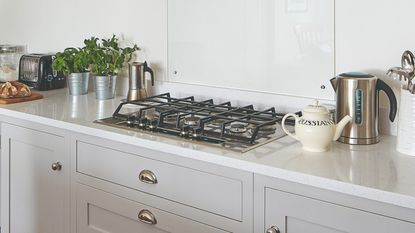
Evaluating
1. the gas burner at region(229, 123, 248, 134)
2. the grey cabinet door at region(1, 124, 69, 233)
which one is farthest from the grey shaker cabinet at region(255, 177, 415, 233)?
Result: the grey cabinet door at region(1, 124, 69, 233)

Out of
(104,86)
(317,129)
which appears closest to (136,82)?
(104,86)

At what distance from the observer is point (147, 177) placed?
5.74 feet

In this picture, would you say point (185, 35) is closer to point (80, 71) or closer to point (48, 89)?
point (80, 71)

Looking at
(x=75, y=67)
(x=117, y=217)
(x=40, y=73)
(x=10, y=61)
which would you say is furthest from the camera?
(x=10, y=61)

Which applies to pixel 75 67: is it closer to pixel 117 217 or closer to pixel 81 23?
pixel 81 23

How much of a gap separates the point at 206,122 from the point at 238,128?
121mm

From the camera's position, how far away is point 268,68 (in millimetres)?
2064

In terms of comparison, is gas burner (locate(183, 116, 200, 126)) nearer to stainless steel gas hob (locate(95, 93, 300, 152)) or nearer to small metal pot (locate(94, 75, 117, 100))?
stainless steel gas hob (locate(95, 93, 300, 152))

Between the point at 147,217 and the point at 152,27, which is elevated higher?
the point at 152,27

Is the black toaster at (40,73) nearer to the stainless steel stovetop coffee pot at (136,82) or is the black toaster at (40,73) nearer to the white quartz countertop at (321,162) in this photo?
the stainless steel stovetop coffee pot at (136,82)

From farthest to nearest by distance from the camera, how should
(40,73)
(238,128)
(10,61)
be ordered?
1. (10,61)
2. (40,73)
3. (238,128)

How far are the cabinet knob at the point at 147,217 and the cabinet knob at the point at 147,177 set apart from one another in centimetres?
11

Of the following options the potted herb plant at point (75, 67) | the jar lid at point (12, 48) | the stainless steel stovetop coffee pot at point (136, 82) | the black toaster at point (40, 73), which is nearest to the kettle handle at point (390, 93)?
the stainless steel stovetop coffee pot at point (136, 82)

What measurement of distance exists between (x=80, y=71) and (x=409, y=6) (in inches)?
64.4
